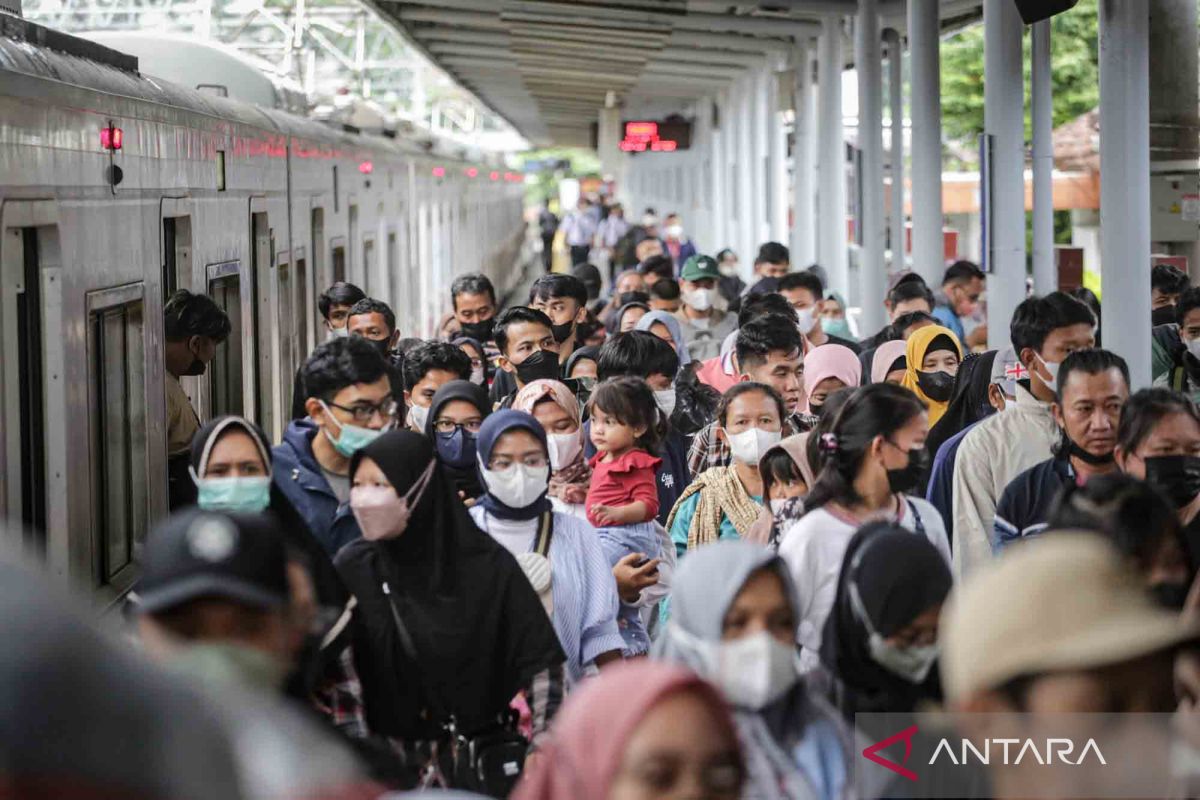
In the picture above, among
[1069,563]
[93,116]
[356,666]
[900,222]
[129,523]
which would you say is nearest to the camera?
[1069,563]

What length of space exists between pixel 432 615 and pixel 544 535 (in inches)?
29.4

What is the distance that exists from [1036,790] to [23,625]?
1.54 m

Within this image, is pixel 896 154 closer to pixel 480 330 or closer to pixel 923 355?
pixel 480 330

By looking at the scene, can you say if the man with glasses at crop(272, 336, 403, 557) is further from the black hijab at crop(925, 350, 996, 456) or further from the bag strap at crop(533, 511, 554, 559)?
Answer: the black hijab at crop(925, 350, 996, 456)

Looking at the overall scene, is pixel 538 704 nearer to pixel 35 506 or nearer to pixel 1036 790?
pixel 35 506

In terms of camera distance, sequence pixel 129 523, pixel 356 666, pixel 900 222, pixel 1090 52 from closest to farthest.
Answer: pixel 356 666 < pixel 129 523 < pixel 900 222 < pixel 1090 52

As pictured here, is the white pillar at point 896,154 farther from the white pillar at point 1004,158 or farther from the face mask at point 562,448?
the face mask at point 562,448

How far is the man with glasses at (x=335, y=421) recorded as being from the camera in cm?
549

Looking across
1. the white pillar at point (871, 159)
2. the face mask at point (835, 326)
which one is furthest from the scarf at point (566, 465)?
the white pillar at point (871, 159)

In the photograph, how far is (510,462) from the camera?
17.2 feet

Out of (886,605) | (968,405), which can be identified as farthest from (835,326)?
(886,605)

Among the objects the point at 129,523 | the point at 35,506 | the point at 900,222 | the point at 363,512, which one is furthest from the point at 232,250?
the point at 900,222

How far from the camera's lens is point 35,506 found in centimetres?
534

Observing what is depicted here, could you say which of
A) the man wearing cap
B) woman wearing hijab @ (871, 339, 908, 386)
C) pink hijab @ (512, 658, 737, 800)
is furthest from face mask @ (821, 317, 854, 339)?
pink hijab @ (512, 658, 737, 800)
